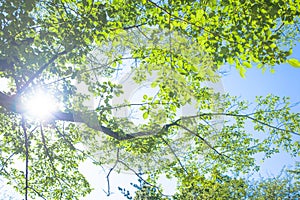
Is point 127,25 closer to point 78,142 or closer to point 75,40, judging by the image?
point 75,40

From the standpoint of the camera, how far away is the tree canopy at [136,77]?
461 cm

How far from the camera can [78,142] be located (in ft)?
30.1

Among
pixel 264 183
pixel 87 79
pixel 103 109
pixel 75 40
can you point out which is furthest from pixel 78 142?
pixel 264 183

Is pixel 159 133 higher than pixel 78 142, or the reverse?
pixel 78 142

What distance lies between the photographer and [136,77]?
7785mm

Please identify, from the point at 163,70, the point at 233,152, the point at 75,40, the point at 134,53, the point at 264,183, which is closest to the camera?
the point at 75,40

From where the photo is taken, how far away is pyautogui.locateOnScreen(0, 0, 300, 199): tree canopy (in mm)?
4609

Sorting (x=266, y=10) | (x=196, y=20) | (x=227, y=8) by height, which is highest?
(x=227, y=8)

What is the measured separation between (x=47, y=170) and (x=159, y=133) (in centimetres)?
485

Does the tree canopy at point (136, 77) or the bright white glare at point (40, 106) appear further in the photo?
the bright white glare at point (40, 106)

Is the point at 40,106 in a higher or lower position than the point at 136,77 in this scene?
lower

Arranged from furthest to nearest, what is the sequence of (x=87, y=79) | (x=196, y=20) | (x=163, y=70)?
1. (x=87, y=79)
2. (x=163, y=70)
3. (x=196, y=20)

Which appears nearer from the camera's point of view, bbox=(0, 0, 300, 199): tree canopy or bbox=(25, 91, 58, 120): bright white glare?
bbox=(0, 0, 300, 199): tree canopy

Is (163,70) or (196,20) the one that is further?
(163,70)
